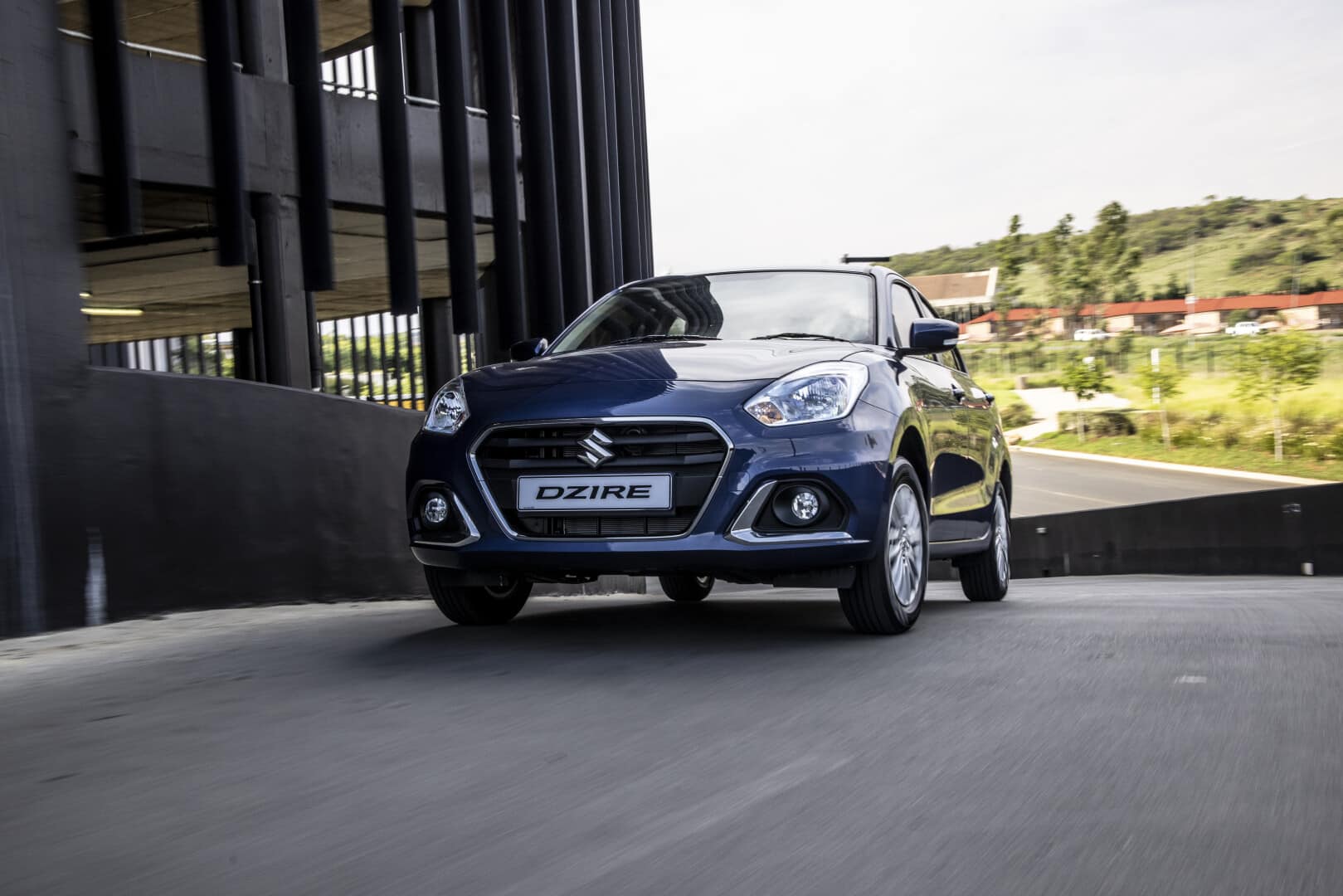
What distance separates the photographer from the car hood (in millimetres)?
5617

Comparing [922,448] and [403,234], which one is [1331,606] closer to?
[922,448]

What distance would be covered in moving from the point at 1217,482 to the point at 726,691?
57575 millimetres

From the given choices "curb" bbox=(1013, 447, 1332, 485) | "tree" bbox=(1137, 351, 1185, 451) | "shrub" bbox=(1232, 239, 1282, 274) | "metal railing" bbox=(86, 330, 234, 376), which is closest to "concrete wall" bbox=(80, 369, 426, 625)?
"metal railing" bbox=(86, 330, 234, 376)

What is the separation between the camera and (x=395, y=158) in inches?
475

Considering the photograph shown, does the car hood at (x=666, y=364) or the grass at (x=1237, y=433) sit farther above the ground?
the car hood at (x=666, y=364)

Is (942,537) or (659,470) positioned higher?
(659,470)

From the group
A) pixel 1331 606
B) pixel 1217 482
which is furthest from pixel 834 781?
pixel 1217 482

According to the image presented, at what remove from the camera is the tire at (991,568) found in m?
8.66

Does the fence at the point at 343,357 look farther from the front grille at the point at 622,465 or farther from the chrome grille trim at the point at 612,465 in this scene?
the front grille at the point at 622,465

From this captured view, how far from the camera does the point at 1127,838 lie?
283cm

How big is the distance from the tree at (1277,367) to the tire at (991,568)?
62393 mm

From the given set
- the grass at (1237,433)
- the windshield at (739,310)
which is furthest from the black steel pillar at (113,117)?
the grass at (1237,433)

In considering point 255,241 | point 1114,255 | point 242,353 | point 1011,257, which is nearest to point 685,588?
point 255,241

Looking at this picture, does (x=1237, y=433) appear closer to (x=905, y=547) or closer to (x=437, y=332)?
(x=437, y=332)
